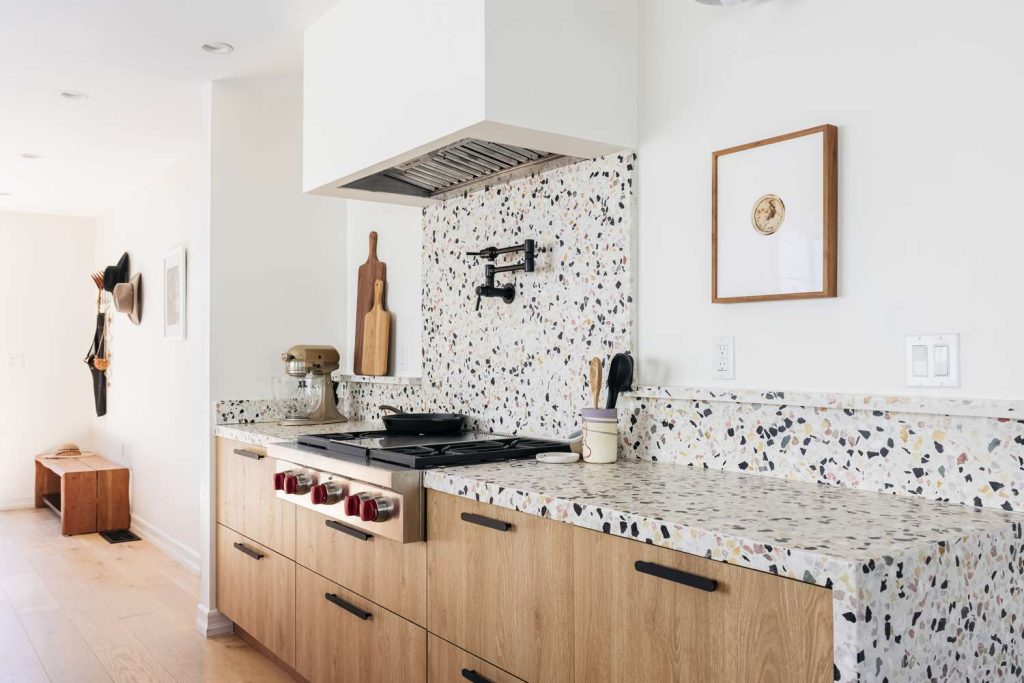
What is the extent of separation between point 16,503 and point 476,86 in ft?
20.2

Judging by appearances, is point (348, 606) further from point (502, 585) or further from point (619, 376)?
point (619, 376)

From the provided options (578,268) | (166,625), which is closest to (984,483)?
(578,268)

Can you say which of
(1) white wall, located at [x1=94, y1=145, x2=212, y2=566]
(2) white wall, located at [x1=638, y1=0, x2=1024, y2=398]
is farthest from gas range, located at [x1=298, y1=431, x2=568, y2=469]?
(1) white wall, located at [x1=94, y1=145, x2=212, y2=566]

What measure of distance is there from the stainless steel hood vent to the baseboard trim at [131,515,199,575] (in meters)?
2.71

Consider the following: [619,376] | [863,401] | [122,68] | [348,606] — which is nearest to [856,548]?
[863,401]

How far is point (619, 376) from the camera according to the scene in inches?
86.1

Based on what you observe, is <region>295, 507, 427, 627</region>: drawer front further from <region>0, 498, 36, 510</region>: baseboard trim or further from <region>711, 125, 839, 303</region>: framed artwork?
<region>0, 498, 36, 510</region>: baseboard trim

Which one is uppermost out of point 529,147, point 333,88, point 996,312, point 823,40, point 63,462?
point 333,88

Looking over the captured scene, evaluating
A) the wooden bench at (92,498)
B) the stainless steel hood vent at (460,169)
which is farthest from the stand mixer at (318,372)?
the wooden bench at (92,498)

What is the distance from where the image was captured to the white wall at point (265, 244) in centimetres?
352

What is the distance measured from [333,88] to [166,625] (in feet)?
8.14

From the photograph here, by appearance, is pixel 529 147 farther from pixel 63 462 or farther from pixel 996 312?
pixel 63 462

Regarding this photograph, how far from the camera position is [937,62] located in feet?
5.23

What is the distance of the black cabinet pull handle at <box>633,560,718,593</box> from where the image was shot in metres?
1.30
